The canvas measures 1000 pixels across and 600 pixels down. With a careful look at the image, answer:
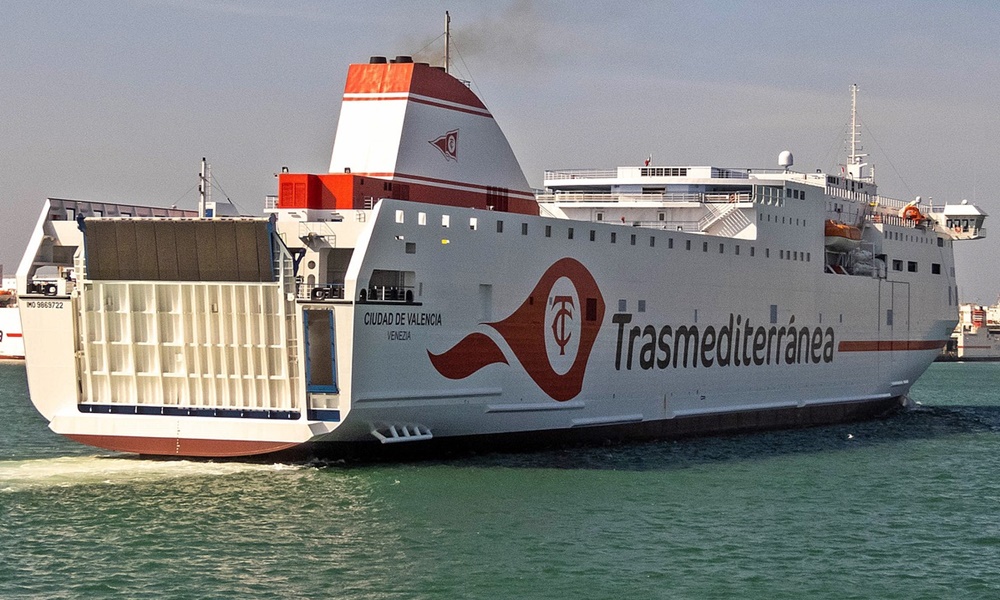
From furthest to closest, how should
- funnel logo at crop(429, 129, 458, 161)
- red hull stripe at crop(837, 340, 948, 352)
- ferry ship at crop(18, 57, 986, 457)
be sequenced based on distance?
red hull stripe at crop(837, 340, 948, 352) → funnel logo at crop(429, 129, 458, 161) → ferry ship at crop(18, 57, 986, 457)

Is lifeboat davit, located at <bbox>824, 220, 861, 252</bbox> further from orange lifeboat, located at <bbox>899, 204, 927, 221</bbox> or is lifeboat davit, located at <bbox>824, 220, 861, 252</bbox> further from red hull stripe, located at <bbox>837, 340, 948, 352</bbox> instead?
orange lifeboat, located at <bbox>899, 204, 927, 221</bbox>

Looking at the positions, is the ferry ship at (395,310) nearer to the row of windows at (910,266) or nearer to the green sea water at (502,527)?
the green sea water at (502,527)

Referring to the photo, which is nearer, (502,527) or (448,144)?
(502,527)

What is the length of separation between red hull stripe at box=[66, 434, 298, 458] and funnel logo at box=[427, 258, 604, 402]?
A: 3491 mm

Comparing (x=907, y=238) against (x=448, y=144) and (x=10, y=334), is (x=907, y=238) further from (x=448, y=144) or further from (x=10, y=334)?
(x=10, y=334)

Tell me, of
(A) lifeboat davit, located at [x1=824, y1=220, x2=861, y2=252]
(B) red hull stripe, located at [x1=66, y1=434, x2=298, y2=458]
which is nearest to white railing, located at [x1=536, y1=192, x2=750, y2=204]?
(A) lifeboat davit, located at [x1=824, y1=220, x2=861, y2=252]

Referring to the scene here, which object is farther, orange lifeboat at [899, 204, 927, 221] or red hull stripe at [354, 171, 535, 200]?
orange lifeboat at [899, 204, 927, 221]

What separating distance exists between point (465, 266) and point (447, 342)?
1360mm

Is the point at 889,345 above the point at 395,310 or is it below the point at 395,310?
below

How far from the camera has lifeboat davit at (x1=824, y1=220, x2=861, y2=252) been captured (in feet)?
108

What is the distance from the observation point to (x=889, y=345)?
35.3m

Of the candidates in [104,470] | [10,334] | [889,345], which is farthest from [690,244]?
Answer: [10,334]

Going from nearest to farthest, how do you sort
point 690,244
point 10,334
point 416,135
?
1. point 416,135
2. point 690,244
3. point 10,334

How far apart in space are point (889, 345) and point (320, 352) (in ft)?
67.1
